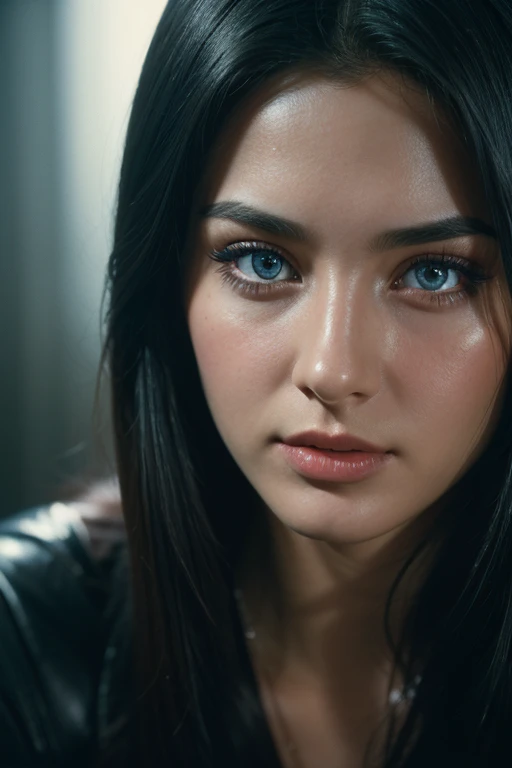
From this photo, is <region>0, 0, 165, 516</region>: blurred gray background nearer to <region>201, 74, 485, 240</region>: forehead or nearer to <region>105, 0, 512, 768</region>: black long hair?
<region>105, 0, 512, 768</region>: black long hair

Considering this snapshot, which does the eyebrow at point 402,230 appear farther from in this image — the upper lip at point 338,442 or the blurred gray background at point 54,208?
the blurred gray background at point 54,208

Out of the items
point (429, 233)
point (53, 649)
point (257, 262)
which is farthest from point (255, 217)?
point (53, 649)

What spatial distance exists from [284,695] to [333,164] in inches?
24.9

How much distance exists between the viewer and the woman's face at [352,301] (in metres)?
0.79

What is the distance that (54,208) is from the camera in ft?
5.98

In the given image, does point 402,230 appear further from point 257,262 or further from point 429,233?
point 257,262

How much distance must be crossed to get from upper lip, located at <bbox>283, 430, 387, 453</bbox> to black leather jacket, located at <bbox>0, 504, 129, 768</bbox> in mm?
475

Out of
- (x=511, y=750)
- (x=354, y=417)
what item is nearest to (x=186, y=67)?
(x=354, y=417)

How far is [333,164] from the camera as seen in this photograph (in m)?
0.79

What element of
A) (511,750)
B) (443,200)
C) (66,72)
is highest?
(66,72)

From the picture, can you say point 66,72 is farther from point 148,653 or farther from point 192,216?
point 148,653

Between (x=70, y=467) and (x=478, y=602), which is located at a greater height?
(x=70, y=467)

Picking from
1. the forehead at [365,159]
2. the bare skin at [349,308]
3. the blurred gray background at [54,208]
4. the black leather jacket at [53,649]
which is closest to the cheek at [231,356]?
the bare skin at [349,308]

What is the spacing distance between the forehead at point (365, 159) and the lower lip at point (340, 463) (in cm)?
21
